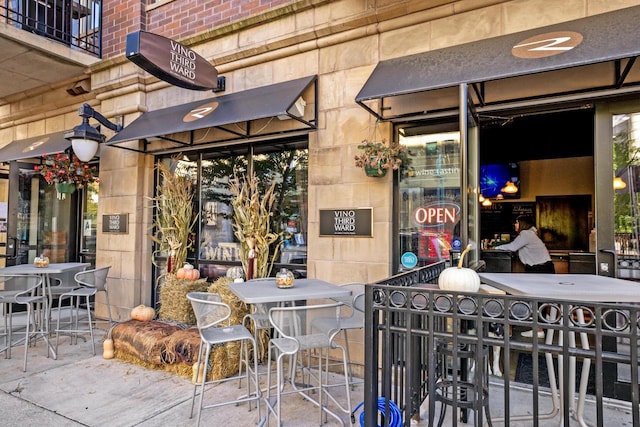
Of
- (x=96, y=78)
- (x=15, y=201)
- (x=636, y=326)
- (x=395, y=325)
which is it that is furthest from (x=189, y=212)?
(x=636, y=326)

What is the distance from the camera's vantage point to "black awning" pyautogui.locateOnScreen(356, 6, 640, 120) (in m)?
2.92

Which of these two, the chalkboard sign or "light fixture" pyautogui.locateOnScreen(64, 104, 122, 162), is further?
the chalkboard sign

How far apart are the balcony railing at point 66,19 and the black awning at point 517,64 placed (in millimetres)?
5402

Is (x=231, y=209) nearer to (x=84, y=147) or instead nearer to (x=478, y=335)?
(x=84, y=147)

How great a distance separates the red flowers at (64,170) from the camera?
6652mm

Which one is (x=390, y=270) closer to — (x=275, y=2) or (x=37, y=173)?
(x=275, y=2)

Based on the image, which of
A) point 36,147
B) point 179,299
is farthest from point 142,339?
point 36,147

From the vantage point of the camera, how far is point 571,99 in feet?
11.3

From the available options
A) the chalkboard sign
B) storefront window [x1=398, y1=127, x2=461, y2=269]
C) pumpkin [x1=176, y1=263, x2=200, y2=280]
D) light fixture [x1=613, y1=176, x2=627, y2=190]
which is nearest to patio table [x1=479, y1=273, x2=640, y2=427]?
light fixture [x1=613, y1=176, x2=627, y2=190]

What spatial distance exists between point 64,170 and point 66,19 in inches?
102

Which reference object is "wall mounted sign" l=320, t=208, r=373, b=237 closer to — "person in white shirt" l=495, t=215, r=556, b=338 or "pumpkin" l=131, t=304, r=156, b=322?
"pumpkin" l=131, t=304, r=156, b=322

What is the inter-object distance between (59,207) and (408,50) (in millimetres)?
7254

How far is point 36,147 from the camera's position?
6.70 meters

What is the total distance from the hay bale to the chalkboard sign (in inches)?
60.1
